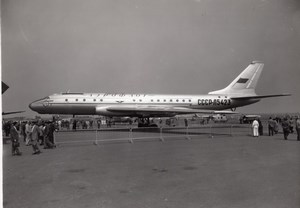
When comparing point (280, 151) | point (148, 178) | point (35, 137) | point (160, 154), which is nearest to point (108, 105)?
point (35, 137)

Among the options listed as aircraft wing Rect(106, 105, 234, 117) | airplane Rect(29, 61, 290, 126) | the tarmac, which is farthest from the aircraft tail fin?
the tarmac

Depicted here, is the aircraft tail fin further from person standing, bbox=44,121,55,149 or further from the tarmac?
person standing, bbox=44,121,55,149

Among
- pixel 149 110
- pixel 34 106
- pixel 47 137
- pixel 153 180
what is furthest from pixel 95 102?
pixel 153 180

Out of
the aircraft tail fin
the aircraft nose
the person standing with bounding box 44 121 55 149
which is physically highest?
the aircraft tail fin

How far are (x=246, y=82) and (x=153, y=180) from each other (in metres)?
26.7

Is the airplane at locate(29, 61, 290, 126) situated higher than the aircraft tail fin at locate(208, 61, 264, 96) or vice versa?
the aircraft tail fin at locate(208, 61, 264, 96)

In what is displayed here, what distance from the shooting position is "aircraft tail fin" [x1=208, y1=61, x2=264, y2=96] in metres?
30.9

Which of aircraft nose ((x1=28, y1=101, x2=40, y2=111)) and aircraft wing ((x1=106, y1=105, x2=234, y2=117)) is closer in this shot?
aircraft wing ((x1=106, y1=105, x2=234, y2=117))

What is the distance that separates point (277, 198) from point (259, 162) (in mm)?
4101

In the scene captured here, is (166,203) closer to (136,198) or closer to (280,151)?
(136,198)

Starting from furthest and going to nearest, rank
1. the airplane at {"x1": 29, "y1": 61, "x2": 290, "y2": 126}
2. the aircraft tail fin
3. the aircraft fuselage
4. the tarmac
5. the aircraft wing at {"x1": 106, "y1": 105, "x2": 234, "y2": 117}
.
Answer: the aircraft tail fin
the aircraft fuselage
the airplane at {"x1": 29, "y1": 61, "x2": 290, "y2": 126}
the aircraft wing at {"x1": 106, "y1": 105, "x2": 234, "y2": 117}
the tarmac

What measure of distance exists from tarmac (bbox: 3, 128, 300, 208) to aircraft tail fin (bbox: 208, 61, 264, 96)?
66.0 ft

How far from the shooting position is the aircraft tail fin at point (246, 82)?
30878mm

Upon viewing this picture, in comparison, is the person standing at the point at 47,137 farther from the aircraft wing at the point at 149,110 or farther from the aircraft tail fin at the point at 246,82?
the aircraft tail fin at the point at 246,82
